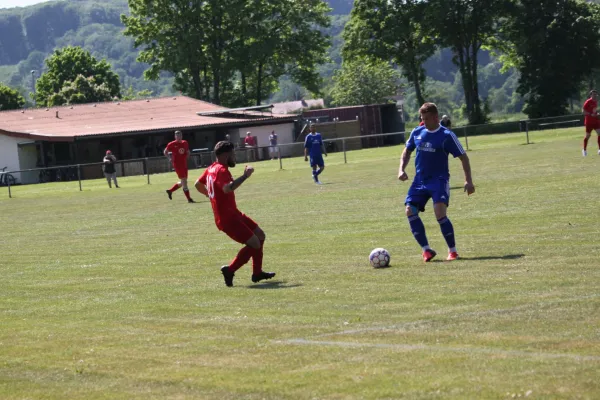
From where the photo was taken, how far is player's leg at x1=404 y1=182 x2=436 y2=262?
14141mm

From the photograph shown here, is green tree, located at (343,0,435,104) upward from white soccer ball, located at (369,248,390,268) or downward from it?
upward

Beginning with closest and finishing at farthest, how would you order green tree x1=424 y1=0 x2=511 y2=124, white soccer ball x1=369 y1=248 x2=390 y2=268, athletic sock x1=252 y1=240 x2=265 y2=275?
1. athletic sock x1=252 y1=240 x2=265 y2=275
2. white soccer ball x1=369 y1=248 x2=390 y2=268
3. green tree x1=424 y1=0 x2=511 y2=124

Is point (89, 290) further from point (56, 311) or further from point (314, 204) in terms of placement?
point (314, 204)

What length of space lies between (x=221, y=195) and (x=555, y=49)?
7194 cm

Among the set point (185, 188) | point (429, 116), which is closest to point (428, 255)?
point (429, 116)

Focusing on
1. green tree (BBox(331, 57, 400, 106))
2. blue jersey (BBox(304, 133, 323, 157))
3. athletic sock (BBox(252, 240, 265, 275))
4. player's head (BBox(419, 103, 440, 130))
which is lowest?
athletic sock (BBox(252, 240, 265, 275))

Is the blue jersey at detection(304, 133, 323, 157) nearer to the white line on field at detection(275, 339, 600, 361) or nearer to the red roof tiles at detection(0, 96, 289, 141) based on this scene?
the white line on field at detection(275, 339, 600, 361)

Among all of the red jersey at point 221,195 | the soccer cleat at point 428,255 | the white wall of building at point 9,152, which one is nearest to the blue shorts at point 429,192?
the soccer cleat at point 428,255

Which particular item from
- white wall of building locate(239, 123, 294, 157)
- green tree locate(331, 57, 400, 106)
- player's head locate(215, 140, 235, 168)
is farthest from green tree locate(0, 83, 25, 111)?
player's head locate(215, 140, 235, 168)

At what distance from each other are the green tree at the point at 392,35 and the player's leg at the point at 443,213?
7746 cm

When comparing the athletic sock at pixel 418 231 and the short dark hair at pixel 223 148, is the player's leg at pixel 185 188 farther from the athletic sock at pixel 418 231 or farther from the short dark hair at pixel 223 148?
the short dark hair at pixel 223 148

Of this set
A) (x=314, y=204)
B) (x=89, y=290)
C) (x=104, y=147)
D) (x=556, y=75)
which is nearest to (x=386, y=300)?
(x=89, y=290)

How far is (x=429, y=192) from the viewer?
46.4 feet

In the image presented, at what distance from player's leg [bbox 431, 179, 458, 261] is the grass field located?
302mm
